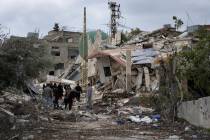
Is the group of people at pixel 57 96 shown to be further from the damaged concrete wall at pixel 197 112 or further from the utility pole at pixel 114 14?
the utility pole at pixel 114 14

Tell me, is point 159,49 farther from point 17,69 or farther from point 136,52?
point 17,69

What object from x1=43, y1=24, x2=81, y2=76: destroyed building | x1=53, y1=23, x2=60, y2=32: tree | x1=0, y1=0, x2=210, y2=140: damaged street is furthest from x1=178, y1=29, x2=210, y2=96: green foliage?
x1=53, y1=23, x2=60, y2=32: tree

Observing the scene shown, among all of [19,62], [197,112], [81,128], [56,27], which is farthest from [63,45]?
[81,128]

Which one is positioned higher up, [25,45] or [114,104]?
[25,45]

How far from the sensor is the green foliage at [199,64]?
2141 centimetres

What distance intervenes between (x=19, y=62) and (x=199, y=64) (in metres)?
7.56

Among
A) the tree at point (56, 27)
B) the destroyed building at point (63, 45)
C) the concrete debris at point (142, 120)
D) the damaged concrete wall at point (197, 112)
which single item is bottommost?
the concrete debris at point (142, 120)

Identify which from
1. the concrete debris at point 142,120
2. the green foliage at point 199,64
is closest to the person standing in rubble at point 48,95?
the concrete debris at point 142,120

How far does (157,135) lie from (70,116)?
7251 millimetres

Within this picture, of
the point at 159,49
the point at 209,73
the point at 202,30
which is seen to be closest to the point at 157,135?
the point at 209,73

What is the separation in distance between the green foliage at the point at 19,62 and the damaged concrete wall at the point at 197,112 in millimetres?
6136

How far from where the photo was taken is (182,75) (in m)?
22.7

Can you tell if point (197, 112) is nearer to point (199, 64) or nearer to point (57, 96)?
point (199, 64)

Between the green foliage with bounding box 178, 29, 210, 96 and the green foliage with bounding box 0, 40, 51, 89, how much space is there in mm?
6117
